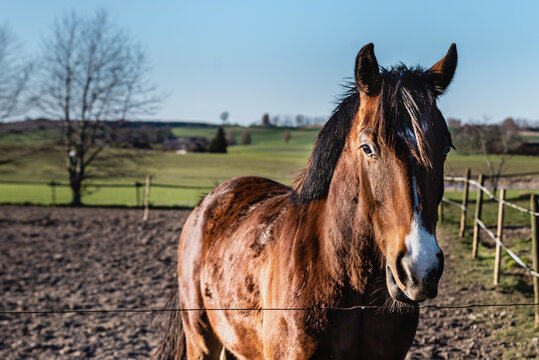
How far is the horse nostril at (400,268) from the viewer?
1.62 m

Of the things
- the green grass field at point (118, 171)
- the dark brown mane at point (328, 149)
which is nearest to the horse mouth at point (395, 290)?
the dark brown mane at point (328, 149)

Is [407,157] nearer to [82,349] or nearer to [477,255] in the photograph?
[82,349]

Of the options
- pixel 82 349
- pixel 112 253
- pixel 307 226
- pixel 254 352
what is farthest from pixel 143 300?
pixel 307 226

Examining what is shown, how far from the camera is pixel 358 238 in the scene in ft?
6.67

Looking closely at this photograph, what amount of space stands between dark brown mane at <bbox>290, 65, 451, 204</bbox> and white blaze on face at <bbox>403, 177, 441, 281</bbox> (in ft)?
0.89

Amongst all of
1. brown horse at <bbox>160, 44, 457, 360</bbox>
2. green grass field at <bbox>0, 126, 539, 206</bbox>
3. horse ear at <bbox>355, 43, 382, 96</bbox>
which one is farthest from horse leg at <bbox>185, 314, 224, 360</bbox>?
green grass field at <bbox>0, 126, 539, 206</bbox>

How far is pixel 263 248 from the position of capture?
2.60 metres

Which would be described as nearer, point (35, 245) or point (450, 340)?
point (450, 340)

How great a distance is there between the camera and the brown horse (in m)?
1.71

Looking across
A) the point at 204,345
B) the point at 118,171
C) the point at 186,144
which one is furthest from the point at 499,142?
the point at 186,144

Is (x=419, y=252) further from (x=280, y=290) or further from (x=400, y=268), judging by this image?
(x=280, y=290)

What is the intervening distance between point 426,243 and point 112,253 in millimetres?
9857

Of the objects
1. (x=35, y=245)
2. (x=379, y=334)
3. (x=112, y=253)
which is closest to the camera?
(x=379, y=334)

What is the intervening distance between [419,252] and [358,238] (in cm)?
47
